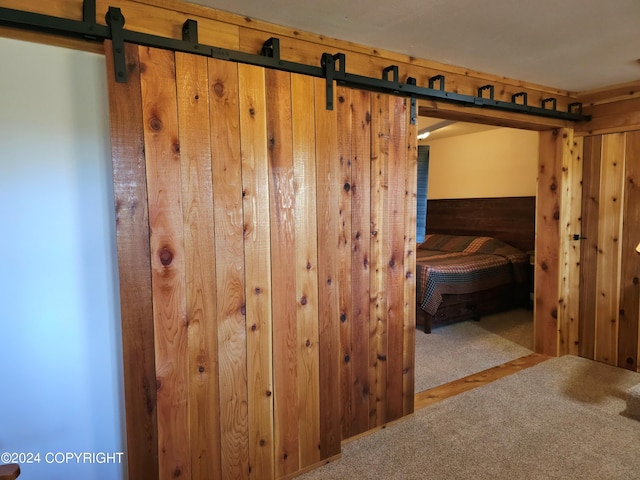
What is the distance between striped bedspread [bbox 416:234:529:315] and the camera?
389 cm

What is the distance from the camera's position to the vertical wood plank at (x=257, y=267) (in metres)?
1.67

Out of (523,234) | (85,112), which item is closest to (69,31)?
(85,112)

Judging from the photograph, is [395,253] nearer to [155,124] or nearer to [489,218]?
Result: [155,124]

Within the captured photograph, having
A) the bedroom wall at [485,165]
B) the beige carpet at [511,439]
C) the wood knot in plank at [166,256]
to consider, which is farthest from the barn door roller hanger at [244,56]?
the bedroom wall at [485,165]

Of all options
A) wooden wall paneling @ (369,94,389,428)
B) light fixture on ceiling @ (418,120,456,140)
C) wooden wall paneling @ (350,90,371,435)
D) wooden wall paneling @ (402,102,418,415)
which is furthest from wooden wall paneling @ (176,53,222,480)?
light fixture on ceiling @ (418,120,456,140)

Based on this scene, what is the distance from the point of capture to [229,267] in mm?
1671

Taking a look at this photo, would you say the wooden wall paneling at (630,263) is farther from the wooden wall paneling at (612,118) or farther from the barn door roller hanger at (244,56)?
the barn door roller hanger at (244,56)

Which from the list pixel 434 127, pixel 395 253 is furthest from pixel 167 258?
pixel 434 127

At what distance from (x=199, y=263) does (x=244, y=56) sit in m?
0.91

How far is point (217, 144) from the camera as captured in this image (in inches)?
63.4

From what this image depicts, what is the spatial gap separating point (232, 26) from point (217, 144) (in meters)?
0.56

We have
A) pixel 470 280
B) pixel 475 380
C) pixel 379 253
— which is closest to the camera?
pixel 379 253

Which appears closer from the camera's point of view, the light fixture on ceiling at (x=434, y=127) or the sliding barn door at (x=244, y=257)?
the sliding barn door at (x=244, y=257)

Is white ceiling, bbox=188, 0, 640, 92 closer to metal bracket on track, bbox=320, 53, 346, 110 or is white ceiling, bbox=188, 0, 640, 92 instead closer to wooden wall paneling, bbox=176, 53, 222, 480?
metal bracket on track, bbox=320, 53, 346, 110
